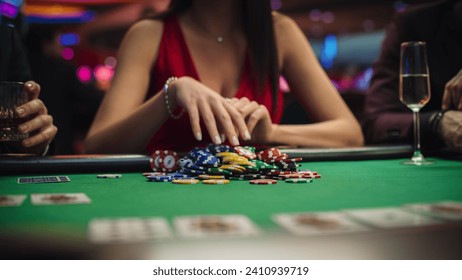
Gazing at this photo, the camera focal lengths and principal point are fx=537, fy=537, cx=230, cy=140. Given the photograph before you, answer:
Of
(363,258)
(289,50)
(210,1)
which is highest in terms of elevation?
(210,1)

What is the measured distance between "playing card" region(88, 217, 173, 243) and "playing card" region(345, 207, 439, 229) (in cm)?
31

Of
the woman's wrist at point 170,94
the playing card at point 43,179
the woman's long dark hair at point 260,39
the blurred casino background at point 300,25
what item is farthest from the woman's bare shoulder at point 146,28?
the blurred casino background at point 300,25

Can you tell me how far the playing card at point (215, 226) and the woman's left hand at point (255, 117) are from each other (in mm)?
774

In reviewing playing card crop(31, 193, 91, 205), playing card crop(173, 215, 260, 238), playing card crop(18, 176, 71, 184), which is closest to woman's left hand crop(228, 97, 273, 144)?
playing card crop(18, 176, 71, 184)

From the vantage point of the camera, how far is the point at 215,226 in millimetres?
819

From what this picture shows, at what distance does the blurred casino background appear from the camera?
13.5 metres

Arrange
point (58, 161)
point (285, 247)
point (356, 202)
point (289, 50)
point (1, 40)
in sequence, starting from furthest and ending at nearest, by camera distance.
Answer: point (289, 50) < point (1, 40) < point (58, 161) < point (356, 202) < point (285, 247)

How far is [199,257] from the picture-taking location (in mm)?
765

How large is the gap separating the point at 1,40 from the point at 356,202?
5.28 feet

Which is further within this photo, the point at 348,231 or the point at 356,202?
the point at 356,202

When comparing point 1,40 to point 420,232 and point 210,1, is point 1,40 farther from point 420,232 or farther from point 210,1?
point 420,232

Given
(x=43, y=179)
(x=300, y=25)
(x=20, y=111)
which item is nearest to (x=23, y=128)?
(x=20, y=111)

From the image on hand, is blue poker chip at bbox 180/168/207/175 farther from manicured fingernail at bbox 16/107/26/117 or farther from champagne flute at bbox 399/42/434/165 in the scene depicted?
champagne flute at bbox 399/42/434/165

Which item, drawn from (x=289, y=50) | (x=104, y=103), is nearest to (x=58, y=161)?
(x=104, y=103)
